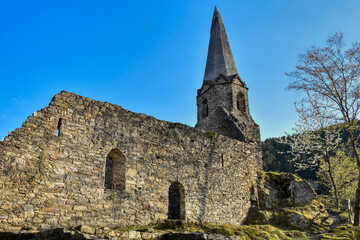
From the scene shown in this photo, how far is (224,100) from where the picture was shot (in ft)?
70.6

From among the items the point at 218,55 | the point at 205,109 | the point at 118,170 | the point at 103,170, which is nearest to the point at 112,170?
the point at 118,170

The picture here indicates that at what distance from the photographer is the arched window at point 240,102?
21811 millimetres

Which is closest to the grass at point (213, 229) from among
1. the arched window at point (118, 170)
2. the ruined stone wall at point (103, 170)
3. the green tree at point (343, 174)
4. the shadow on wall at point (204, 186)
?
the ruined stone wall at point (103, 170)

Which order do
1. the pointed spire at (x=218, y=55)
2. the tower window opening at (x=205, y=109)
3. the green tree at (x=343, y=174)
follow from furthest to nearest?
the green tree at (x=343, y=174), the pointed spire at (x=218, y=55), the tower window opening at (x=205, y=109)

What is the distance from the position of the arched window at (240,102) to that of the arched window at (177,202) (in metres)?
9.64

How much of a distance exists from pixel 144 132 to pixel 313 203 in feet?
33.1

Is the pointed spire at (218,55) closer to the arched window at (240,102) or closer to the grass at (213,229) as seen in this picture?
the arched window at (240,102)

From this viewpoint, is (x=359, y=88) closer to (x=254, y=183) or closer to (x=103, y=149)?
(x=254, y=183)

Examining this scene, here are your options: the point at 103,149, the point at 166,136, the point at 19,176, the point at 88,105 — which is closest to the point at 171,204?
the point at 166,136

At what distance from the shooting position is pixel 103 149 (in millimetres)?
10578

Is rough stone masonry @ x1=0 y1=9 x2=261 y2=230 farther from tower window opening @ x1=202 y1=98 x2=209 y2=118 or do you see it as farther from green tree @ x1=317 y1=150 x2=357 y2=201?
green tree @ x1=317 y1=150 x2=357 y2=201

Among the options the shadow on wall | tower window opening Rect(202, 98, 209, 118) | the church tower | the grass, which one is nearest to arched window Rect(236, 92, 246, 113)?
the church tower

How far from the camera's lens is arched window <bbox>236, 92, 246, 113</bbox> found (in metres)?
21.8

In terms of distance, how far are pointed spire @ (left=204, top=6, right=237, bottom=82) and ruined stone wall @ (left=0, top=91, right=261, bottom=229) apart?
9.56 m
